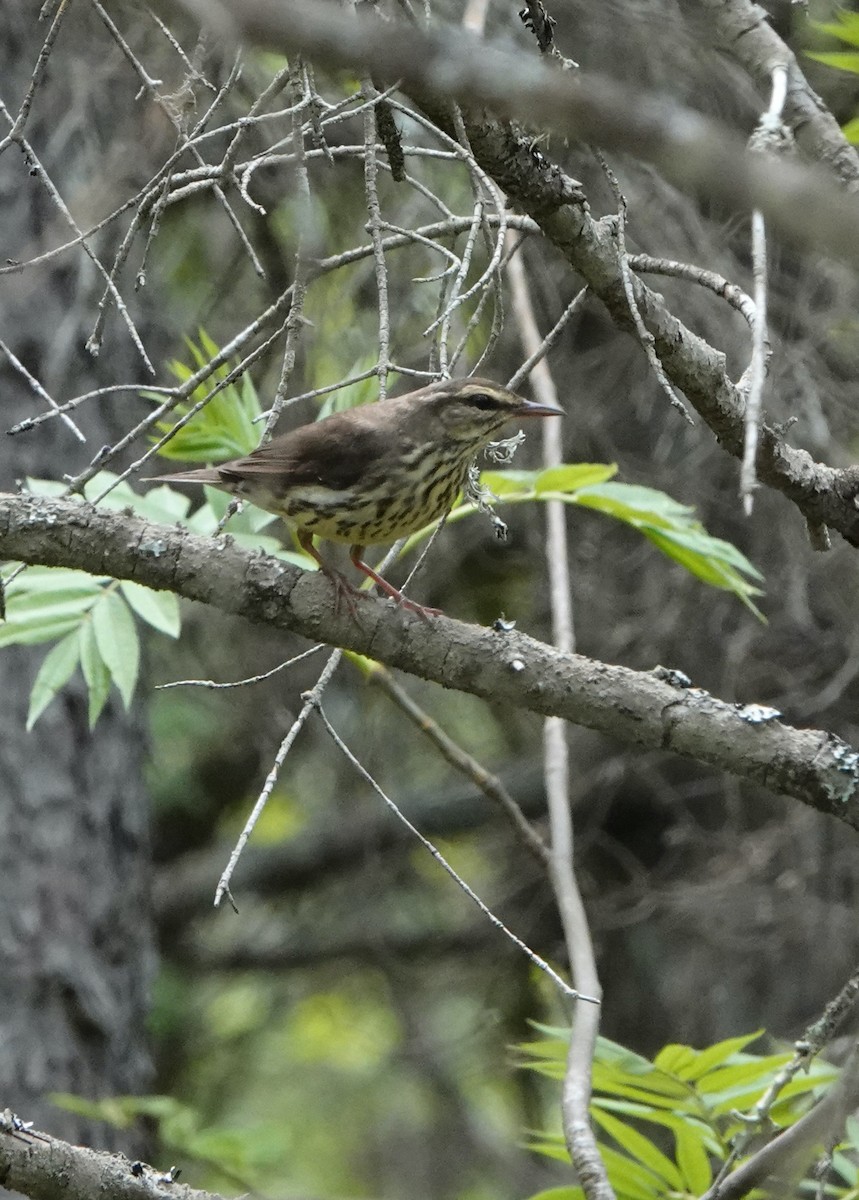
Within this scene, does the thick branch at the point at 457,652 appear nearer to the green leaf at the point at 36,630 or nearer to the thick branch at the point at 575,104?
the green leaf at the point at 36,630

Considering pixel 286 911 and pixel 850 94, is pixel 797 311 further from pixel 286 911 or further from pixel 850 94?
pixel 286 911

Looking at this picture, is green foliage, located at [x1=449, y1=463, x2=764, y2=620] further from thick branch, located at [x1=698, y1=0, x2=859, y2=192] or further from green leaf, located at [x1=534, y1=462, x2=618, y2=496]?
thick branch, located at [x1=698, y1=0, x2=859, y2=192]

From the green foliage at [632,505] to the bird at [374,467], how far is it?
26 centimetres

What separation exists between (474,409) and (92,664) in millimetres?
1335

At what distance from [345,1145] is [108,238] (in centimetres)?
707

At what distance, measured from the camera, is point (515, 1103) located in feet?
31.1

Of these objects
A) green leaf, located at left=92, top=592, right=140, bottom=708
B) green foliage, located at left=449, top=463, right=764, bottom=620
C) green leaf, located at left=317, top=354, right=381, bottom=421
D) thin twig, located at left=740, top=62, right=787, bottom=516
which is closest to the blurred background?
green leaf, located at left=317, top=354, right=381, bottom=421

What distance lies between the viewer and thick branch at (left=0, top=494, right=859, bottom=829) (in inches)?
116

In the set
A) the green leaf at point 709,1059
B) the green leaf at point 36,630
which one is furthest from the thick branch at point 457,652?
the green leaf at point 36,630

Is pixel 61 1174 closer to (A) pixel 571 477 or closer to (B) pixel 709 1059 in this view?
(B) pixel 709 1059

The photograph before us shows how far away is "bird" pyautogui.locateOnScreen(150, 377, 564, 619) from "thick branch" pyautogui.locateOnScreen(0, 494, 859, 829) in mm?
732

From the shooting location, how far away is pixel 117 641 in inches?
144

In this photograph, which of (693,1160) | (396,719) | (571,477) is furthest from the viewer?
(396,719)

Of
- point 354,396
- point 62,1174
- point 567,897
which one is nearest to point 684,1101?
point 567,897
